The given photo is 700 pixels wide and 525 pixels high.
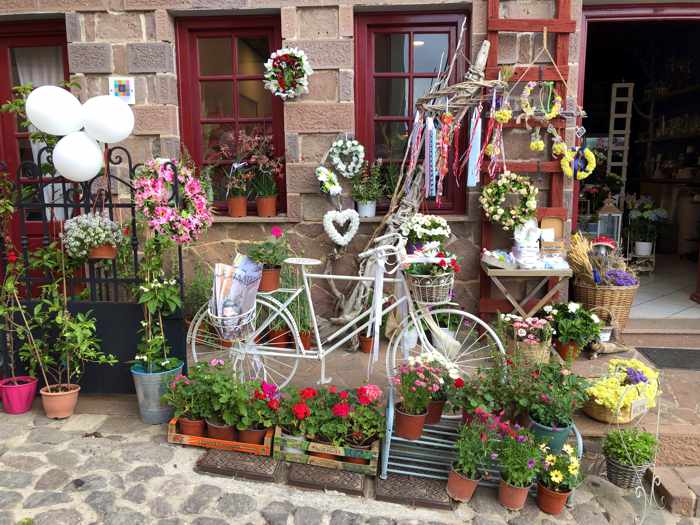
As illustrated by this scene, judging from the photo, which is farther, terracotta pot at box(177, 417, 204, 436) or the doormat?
the doormat

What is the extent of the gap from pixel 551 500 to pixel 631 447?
2.00 ft

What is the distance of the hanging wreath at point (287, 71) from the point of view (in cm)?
488

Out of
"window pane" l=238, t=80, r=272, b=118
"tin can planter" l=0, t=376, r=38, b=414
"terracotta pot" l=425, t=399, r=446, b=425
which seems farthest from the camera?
"window pane" l=238, t=80, r=272, b=118

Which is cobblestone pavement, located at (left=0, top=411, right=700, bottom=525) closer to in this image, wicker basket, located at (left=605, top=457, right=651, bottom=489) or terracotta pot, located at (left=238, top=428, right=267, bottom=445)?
wicker basket, located at (left=605, top=457, right=651, bottom=489)

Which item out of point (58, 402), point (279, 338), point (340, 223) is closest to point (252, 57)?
point (340, 223)

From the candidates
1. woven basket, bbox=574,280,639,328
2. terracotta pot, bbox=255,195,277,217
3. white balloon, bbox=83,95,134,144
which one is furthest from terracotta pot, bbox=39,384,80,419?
woven basket, bbox=574,280,639,328

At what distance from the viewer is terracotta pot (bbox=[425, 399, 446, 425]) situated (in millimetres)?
3420

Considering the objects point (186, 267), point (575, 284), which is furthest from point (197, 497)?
point (575, 284)

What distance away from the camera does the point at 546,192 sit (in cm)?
504

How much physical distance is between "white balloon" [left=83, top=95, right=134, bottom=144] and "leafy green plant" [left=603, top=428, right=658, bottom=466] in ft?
11.3

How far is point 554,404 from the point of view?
128 inches

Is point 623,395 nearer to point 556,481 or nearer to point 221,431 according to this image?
point 556,481

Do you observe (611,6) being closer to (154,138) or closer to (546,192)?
(546,192)

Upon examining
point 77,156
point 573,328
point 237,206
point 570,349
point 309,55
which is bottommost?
point 570,349
